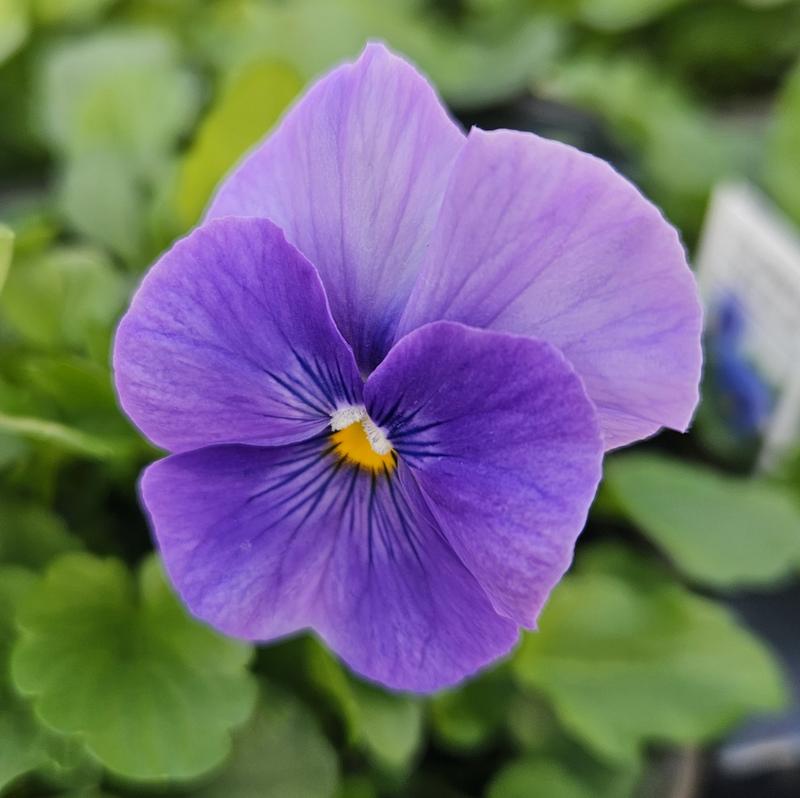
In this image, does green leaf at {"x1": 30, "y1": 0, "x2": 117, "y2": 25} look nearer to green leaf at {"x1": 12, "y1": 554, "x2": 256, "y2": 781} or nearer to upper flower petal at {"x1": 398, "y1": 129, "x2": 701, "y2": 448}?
green leaf at {"x1": 12, "y1": 554, "x2": 256, "y2": 781}

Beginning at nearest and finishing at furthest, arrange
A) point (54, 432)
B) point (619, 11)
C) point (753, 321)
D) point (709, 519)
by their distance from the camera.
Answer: point (54, 432)
point (709, 519)
point (753, 321)
point (619, 11)

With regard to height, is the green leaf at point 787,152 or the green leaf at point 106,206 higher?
the green leaf at point 787,152

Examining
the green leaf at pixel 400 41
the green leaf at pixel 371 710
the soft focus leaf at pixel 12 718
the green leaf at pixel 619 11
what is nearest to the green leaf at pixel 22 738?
the soft focus leaf at pixel 12 718

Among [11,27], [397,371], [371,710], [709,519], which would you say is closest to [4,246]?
[397,371]

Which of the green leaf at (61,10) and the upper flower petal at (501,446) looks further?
the green leaf at (61,10)

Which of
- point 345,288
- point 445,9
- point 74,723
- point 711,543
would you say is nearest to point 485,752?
point 711,543

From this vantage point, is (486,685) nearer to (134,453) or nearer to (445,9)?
(134,453)

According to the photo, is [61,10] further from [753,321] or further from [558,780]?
[558,780]

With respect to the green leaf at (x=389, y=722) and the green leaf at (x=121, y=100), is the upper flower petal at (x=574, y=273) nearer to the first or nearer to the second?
the green leaf at (x=389, y=722)
